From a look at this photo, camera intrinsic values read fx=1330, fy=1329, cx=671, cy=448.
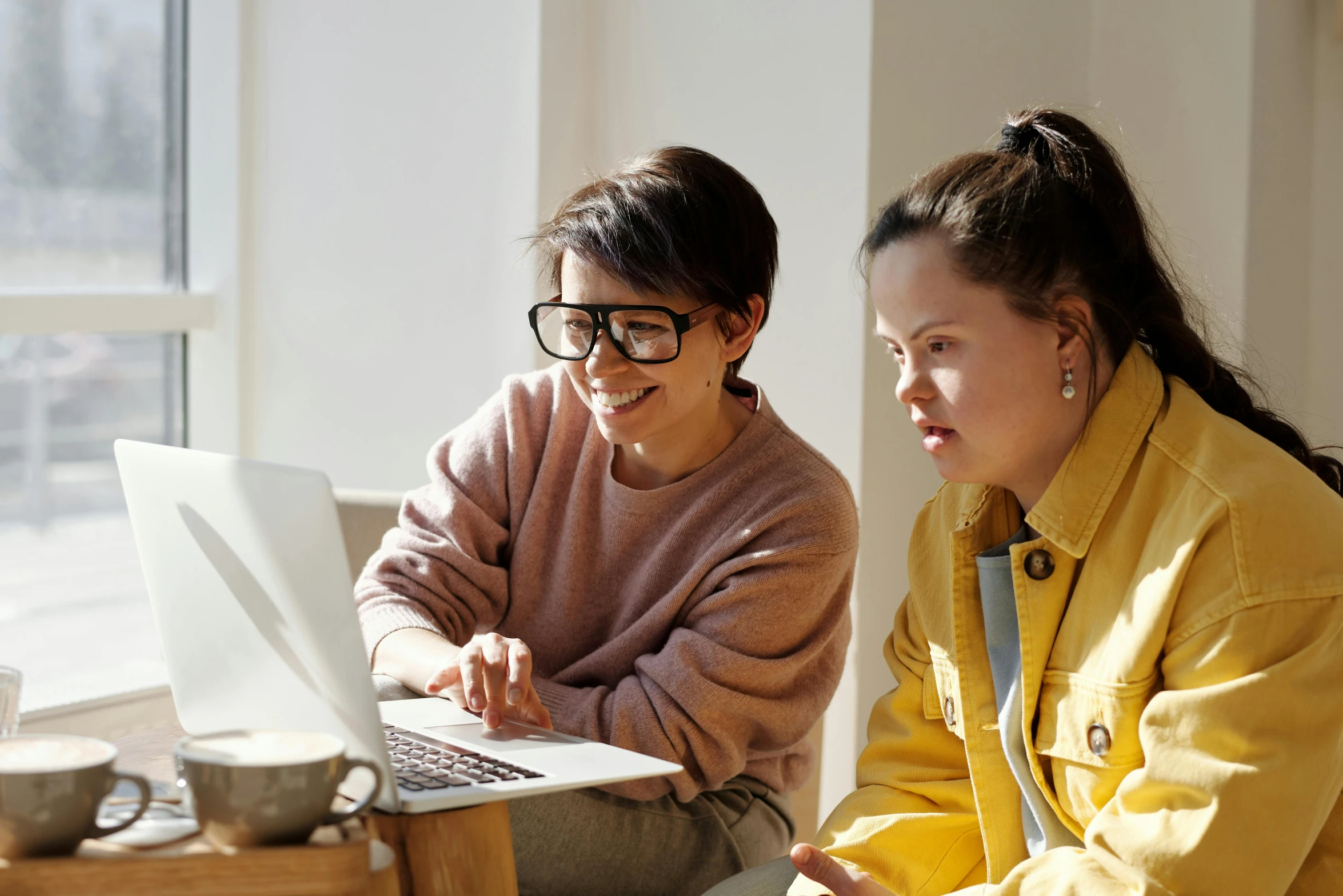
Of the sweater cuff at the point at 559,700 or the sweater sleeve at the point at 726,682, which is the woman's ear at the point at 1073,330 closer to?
the sweater sleeve at the point at 726,682

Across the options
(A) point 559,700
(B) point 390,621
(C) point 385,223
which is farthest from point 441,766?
(C) point 385,223

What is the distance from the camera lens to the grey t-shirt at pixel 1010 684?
1188 millimetres

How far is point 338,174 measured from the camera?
2.55m

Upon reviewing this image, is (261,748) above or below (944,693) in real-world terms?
above

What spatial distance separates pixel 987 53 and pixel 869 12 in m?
0.29

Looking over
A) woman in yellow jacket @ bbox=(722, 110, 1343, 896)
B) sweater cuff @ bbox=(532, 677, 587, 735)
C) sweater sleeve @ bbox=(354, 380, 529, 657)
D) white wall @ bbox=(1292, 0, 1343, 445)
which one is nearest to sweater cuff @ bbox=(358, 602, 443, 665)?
sweater sleeve @ bbox=(354, 380, 529, 657)

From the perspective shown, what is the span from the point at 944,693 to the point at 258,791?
28.0 inches

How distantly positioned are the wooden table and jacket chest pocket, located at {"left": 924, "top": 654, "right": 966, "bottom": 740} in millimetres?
481

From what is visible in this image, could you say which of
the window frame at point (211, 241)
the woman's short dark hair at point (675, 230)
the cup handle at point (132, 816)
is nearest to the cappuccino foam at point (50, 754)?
the cup handle at point (132, 816)

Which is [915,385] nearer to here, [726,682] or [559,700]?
[726,682]

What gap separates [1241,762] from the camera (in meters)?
0.98

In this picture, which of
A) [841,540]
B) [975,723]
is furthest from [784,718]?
[975,723]

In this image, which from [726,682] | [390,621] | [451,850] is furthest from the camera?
[390,621]

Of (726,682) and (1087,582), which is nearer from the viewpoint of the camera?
(1087,582)
